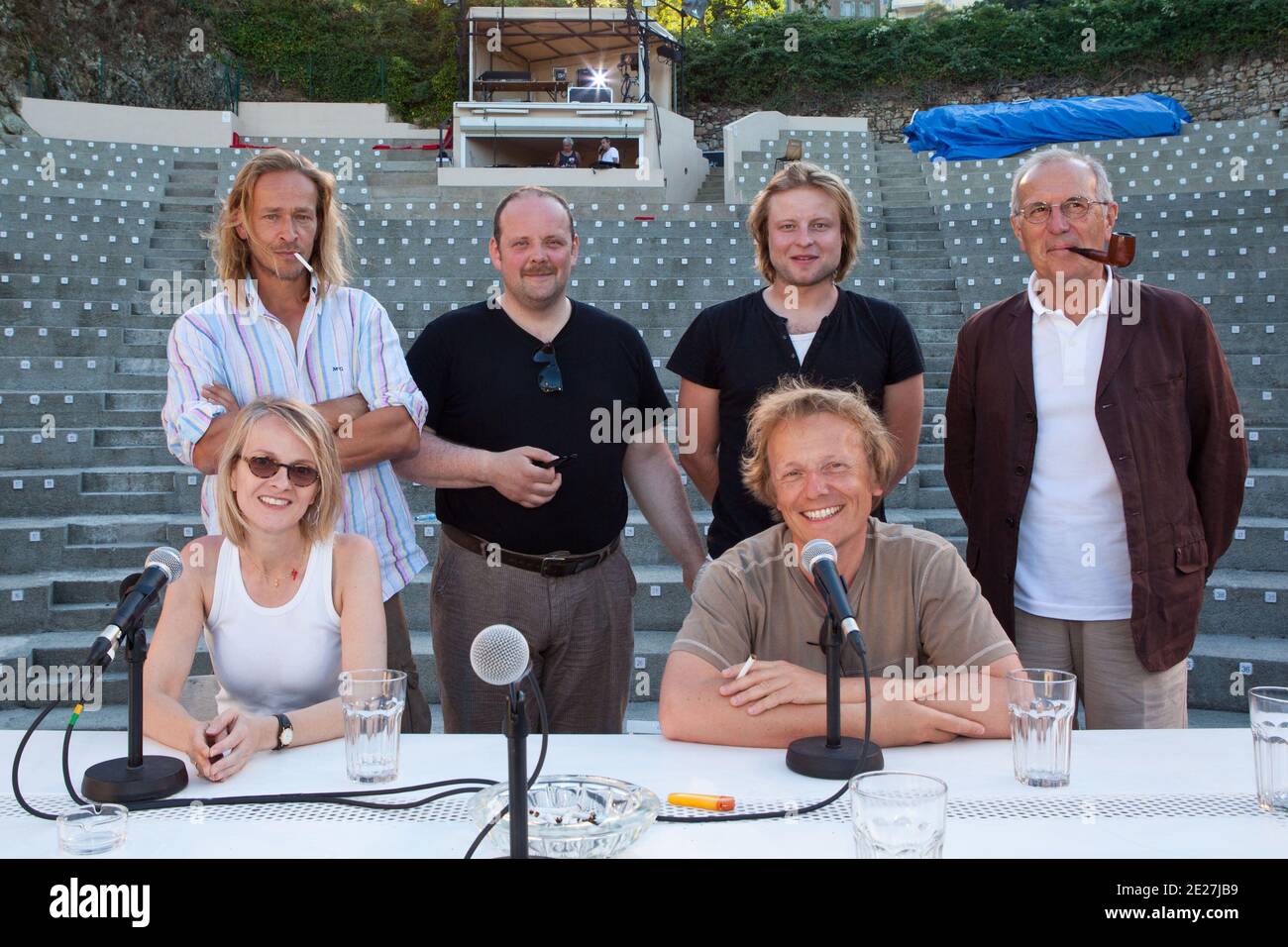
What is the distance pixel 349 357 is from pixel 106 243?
25.9 feet

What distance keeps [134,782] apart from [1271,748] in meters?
1.54

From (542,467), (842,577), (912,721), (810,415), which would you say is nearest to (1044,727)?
(912,721)

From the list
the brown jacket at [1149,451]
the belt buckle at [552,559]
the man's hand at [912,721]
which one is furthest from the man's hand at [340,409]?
the brown jacket at [1149,451]

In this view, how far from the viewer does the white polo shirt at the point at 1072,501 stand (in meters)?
2.27

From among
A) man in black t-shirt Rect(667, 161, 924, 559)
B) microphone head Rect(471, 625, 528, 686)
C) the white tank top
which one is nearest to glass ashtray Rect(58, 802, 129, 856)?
microphone head Rect(471, 625, 528, 686)

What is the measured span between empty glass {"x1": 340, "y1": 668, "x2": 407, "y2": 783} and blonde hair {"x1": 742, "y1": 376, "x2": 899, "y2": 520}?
31.2 inches

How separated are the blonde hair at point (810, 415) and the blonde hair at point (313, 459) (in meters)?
0.81

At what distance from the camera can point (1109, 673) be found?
2.27 meters

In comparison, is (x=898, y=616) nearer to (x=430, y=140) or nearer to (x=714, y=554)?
(x=714, y=554)

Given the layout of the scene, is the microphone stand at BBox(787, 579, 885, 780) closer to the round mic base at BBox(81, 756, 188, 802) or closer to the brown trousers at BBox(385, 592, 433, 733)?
the round mic base at BBox(81, 756, 188, 802)

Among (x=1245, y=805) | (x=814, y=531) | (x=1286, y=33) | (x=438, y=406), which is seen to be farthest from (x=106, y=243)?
(x=1286, y=33)

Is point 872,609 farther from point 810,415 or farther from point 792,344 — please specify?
point 792,344

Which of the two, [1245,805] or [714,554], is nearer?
[1245,805]

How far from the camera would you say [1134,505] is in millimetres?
2217
